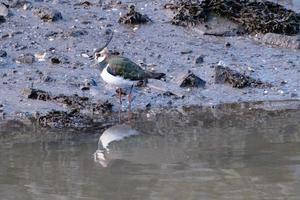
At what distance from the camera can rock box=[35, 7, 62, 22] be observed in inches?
438

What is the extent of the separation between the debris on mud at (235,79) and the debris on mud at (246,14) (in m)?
1.56

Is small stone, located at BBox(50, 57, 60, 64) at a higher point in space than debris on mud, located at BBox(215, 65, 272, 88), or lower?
lower

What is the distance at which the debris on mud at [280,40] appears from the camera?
1080 centimetres

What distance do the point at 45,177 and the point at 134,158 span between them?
0.87m

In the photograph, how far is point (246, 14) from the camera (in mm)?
11383

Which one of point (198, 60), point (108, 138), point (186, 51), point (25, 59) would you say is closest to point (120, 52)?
point (186, 51)

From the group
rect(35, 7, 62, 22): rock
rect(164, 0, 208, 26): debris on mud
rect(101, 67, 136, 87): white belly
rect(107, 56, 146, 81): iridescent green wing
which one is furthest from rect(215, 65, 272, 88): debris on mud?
rect(35, 7, 62, 22): rock

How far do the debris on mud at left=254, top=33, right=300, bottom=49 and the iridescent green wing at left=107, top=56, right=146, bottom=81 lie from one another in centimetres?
268

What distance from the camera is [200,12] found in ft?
37.1

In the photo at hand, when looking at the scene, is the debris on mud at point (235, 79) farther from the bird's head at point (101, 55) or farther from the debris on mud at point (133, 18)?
the debris on mud at point (133, 18)

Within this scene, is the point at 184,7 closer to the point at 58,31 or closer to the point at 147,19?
the point at 147,19

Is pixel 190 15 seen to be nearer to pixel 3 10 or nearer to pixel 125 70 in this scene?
pixel 3 10

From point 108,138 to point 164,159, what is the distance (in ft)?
2.85

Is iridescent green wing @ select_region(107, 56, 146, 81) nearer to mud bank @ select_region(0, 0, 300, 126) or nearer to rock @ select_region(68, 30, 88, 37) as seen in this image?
mud bank @ select_region(0, 0, 300, 126)
